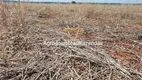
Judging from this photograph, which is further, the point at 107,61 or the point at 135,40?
the point at 135,40

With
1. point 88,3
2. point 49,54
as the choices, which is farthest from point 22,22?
point 88,3

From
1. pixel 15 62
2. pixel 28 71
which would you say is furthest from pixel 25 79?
pixel 15 62

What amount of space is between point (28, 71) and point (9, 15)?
116 centimetres

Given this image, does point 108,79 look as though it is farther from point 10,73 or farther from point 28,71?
point 10,73

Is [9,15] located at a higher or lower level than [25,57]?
higher

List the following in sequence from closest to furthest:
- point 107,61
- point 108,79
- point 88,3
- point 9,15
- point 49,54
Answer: point 108,79, point 107,61, point 49,54, point 9,15, point 88,3

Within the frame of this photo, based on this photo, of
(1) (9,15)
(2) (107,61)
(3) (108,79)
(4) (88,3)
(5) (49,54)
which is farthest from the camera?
(4) (88,3)

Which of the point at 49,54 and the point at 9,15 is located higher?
the point at 9,15

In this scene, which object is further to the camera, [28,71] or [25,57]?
[25,57]

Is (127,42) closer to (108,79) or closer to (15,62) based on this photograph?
(108,79)

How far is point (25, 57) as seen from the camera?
2160 millimetres

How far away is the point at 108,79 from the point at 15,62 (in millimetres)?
795

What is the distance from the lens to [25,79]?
182 centimetres

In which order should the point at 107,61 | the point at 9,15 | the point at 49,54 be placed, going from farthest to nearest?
the point at 9,15, the point at 49,54, the point at 107,61
